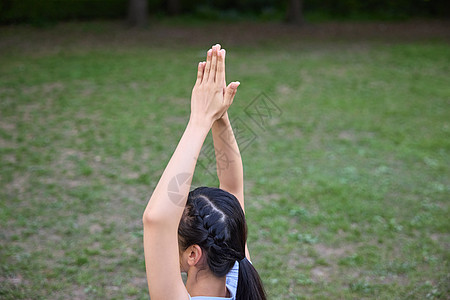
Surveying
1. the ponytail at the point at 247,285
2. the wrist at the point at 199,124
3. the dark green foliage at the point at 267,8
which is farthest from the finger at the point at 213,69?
the dark green foliage at the point at 267,8

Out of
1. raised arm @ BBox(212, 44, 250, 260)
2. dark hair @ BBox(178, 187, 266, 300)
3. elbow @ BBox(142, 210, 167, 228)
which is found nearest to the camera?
elbow @ BBox(142, 210, 167, 228)

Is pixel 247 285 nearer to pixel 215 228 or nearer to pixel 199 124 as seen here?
pixel 215 228

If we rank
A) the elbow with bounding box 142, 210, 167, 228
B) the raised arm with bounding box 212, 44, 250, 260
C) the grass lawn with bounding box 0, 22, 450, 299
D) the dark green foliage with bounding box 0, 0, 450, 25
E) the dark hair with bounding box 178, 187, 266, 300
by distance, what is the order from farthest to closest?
1. the dark green foliage with bounding box 0, 0, 450, 25
2. the grass lawn with bounding box 0, 22, 450, 299
3. the raised arm with bounding box 212, 44, 250, 260
4. the dark hair with bounding box 178, 187, 266, 300
5. the elbow with bounding box 142, 210, 167, 228

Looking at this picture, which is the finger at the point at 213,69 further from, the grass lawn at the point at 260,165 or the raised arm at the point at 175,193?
the grass lawn at the point at 260,165

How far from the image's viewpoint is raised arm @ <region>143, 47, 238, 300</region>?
1198 mm

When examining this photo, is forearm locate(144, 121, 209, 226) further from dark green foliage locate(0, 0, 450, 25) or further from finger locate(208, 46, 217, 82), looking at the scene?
dark green foliage locate(0, 0, 450, 25)

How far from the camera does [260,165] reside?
6.09m

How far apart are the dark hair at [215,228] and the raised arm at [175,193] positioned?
238mm

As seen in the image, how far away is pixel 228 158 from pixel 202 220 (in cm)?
30

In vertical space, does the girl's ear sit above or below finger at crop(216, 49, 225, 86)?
below

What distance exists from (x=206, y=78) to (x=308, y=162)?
16.6 feet

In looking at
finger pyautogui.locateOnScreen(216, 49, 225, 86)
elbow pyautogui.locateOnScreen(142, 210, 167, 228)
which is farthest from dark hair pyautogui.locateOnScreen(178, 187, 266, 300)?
finger pyautogui.locateOnScreen(216, 49, 225, 86)

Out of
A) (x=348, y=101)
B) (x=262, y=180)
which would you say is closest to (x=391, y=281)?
(x=262, y=180)

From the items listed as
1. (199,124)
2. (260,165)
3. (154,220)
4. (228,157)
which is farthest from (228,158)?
(260,165)
